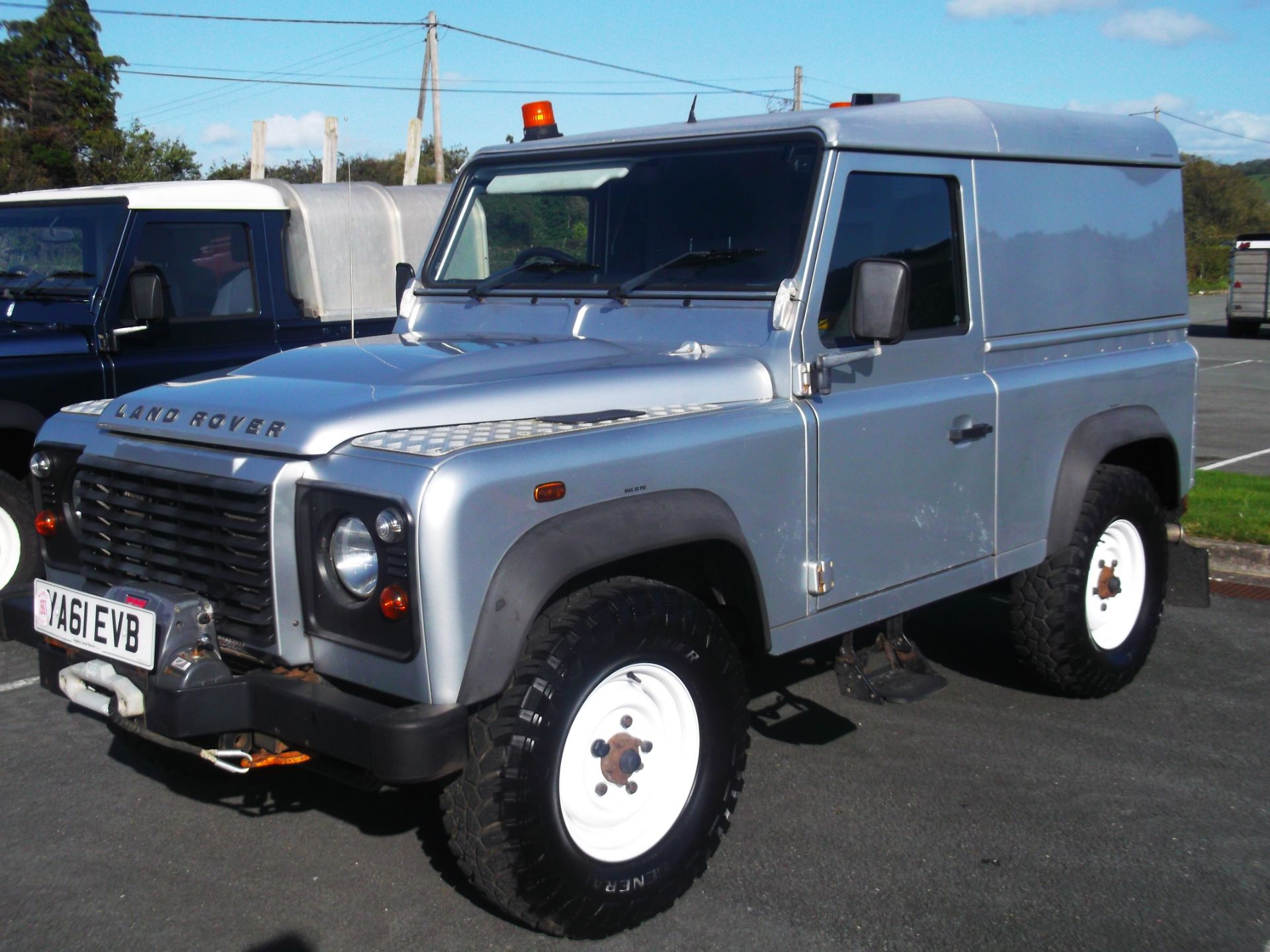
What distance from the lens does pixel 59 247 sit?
693 cm

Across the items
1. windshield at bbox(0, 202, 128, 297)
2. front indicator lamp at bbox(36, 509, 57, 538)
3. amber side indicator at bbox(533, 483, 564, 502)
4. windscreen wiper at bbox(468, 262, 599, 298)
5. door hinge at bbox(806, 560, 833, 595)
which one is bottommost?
door hinge at bbox(806, 560, 833, 595)

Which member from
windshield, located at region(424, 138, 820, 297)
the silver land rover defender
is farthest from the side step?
windshield, located at region(424, 138, 820, 297)

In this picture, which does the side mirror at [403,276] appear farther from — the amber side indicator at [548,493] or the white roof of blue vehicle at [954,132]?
the amber side indicator at [548,493]

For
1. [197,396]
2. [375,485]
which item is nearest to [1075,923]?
[375,485]

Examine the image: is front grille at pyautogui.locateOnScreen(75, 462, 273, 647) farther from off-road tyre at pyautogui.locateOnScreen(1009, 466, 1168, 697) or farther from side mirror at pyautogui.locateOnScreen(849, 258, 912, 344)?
off-road tyre at pyautogui.locateOnScreen(1009, 466, 1168, 697)

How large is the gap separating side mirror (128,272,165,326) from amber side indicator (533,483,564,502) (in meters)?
4.32

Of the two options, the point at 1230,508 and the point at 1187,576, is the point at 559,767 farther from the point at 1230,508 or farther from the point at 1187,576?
the point at 1230,508

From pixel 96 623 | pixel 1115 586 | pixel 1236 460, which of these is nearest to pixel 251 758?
pixel 96 623

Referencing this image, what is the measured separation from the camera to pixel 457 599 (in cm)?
281

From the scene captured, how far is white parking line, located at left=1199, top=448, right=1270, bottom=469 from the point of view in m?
10.7

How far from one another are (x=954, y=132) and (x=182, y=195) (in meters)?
4.49

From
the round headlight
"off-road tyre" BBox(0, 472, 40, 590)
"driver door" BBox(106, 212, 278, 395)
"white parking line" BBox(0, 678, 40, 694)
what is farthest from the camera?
"driver door" BBox(106, 212, 278, 395)

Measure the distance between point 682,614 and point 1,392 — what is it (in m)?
4.34

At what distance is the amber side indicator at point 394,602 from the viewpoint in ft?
9.25
